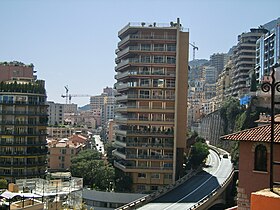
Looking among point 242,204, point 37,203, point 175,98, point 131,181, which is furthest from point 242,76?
point 242,204

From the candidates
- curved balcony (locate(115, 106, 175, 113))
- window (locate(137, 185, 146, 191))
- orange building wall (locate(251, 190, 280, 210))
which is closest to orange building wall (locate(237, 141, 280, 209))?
orange building wall (locate(251, 190, 280, 210))

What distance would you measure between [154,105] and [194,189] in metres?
13.6

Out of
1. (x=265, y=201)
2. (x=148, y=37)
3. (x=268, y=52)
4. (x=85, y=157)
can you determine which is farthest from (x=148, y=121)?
(x=265, y=201)

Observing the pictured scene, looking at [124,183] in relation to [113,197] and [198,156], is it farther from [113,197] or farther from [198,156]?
[198,156]

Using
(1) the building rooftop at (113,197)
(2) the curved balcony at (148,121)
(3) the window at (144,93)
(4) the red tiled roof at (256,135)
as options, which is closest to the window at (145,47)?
(3) the window at (144,93)

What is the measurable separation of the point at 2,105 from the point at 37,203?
33.8m

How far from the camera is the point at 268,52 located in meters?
83.8

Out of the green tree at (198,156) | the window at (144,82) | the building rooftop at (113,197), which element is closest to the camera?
the building rooftop at (113,197)

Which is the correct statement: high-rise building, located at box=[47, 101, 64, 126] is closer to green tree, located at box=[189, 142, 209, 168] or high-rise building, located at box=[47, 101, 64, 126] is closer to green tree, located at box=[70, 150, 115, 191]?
green tree, located at box=[189, 142, 209, 168]

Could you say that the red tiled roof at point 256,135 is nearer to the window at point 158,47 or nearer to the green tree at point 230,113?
the window at point 158,47

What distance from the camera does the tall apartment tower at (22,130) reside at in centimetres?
5691

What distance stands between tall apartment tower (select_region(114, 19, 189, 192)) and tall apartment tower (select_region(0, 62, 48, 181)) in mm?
12346

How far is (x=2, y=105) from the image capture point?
5850 cm

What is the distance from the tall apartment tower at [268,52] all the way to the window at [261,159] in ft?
199
